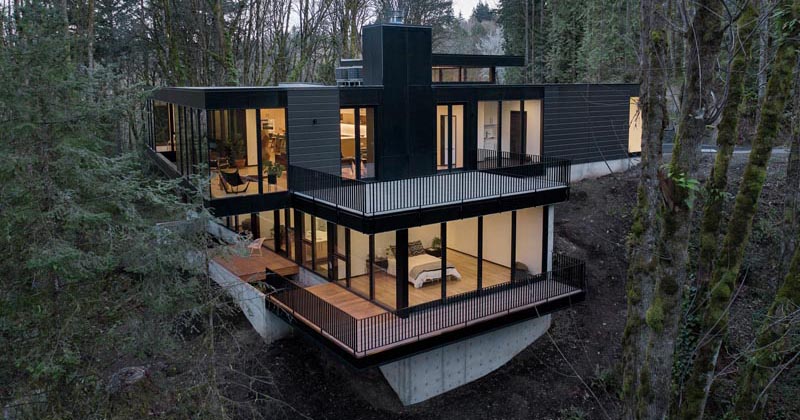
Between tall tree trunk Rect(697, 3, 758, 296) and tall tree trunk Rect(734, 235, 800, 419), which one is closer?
tall tree trunk Rect(734, 235, 800, 419)

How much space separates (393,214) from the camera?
1283 centimetres

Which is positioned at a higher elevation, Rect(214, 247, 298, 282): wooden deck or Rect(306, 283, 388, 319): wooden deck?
Rect(214, 247, 298, 282): wooden deck

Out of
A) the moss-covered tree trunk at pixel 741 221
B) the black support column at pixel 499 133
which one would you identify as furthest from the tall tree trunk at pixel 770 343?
the black support column at pixel 499 133

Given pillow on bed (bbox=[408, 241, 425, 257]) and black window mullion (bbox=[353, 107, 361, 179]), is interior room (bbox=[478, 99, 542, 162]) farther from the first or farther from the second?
pillow on bed (bbox=[408, 241, 425, 257])

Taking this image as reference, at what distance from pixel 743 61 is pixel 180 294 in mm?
9680

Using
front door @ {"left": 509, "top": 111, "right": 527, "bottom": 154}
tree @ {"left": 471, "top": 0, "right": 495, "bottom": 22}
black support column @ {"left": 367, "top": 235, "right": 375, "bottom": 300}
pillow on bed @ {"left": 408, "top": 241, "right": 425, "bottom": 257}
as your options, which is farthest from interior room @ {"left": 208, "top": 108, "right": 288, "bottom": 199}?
tree @ {"left": 471, "top": 0, "right": 495, "bottom": 22}

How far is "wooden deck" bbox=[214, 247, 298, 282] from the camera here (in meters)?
15.9

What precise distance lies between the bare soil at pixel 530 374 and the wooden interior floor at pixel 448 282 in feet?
5.81

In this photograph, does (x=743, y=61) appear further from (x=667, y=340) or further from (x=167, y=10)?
(x=167, y=10)

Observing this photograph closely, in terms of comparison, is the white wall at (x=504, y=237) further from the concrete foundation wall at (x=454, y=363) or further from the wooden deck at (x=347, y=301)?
the wooden deck at (x=347, y=301)

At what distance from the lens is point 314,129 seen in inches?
616

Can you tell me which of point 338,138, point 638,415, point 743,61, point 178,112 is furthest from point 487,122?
point 638,415

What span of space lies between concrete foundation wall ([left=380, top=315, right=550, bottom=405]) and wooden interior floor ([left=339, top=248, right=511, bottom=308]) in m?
1.20

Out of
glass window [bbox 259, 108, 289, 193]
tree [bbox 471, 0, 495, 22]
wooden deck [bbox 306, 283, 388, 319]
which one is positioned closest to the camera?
wooden deck [bbox 306, 283, 388, 319]
